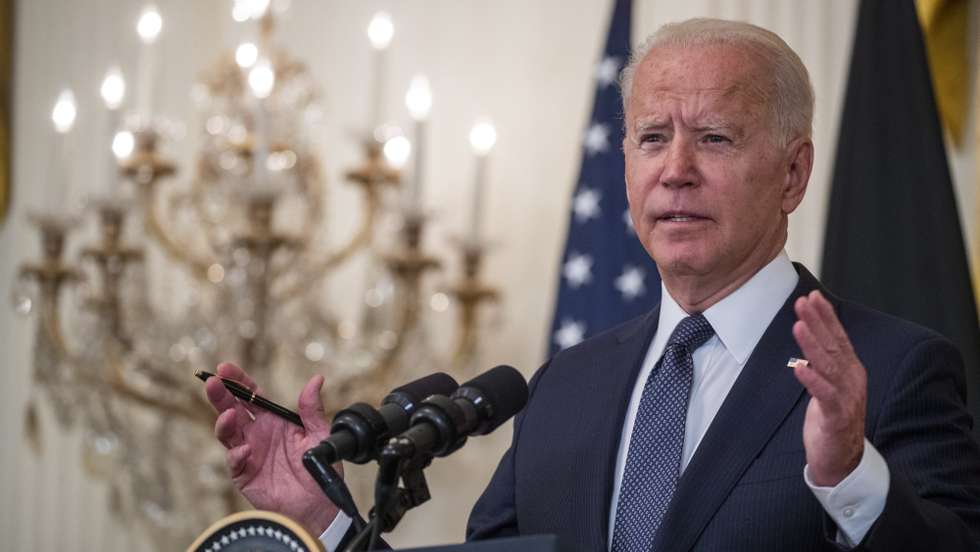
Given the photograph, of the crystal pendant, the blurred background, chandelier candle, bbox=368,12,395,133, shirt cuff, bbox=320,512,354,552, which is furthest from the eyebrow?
the crystal pendant

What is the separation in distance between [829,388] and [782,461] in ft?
1.26

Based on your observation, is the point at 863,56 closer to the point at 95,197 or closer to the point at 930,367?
the point at 930,367

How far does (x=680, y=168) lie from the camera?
2178 mm

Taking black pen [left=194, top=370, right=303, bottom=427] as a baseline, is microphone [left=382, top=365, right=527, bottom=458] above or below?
below

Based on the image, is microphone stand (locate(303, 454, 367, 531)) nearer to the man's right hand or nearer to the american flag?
the man's right hand

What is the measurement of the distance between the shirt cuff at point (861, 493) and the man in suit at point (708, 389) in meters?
0.05

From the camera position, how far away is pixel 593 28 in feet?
17.2

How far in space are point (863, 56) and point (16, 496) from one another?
3945mm

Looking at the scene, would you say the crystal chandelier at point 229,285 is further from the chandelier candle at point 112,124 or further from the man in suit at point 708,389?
the man in suit at point 708,389

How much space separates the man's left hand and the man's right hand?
0.77m

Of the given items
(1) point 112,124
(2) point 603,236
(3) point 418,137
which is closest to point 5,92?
(1) point 112,124

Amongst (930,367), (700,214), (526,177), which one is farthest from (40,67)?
(930,367)

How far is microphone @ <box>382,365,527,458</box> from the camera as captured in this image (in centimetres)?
168

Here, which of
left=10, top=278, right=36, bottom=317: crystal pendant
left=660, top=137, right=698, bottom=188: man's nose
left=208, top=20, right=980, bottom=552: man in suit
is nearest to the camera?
left=208, top=20, right=980, bottom=552: man in suit
